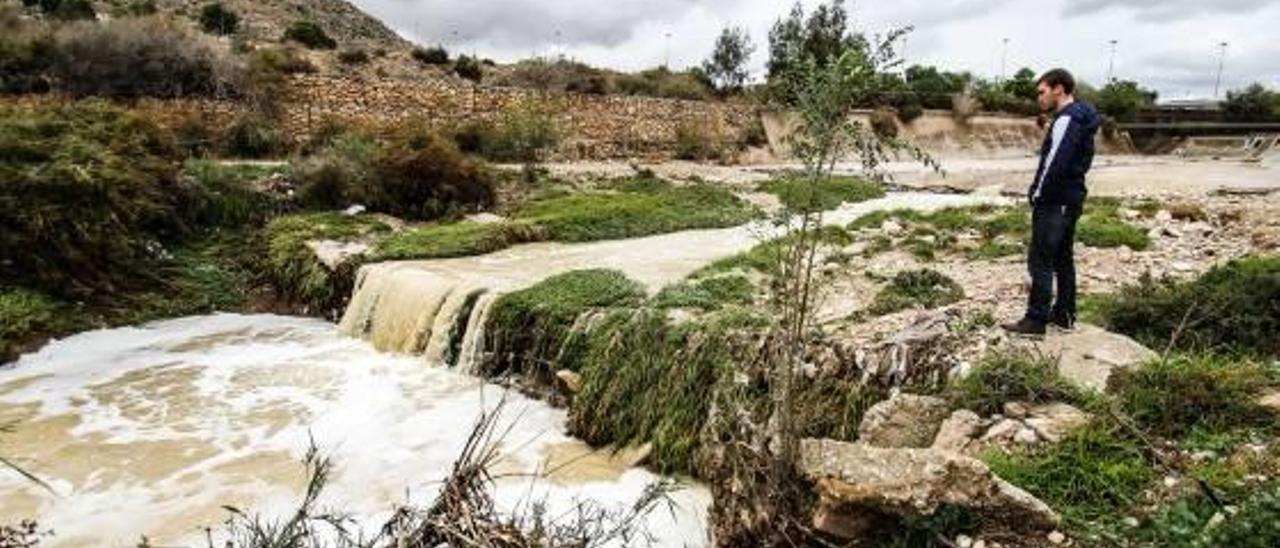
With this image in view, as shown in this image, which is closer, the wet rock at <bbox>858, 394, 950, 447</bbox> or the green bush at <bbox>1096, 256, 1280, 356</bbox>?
the wet rock at <bbox>858, 394, 950, 447</bbox>

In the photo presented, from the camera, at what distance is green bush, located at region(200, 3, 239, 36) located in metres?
34.7

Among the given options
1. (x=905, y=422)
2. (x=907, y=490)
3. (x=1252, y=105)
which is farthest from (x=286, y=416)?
(x=1252, y=105)

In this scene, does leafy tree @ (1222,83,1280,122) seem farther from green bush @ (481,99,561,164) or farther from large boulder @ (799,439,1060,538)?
large boulder @ (799,439,1060,538)

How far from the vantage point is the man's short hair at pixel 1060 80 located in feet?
19.2

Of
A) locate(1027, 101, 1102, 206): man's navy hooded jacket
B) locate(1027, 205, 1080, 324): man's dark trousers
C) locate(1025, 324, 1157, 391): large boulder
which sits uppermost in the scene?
locate(1027, 101, 1102, 206): man's navy hooded jacket

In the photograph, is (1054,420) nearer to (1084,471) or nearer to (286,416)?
(1084,471)

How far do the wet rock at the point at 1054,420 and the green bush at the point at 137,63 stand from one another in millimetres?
19542

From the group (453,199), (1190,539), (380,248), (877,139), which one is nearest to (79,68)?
(453,199)

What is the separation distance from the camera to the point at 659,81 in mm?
33719

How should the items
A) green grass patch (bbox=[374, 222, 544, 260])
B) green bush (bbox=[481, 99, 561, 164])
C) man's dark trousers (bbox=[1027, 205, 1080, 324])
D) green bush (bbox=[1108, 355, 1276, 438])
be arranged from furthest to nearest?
green bush (bbox=[481, 99, 561, 164]) → green grass patch (bbox=[374, 222, 544, 260]) → man's dark trousers (bbox=[1027, 205, 1080, 324]) → green bush (bbox=[1108, 355, 1276, 438])

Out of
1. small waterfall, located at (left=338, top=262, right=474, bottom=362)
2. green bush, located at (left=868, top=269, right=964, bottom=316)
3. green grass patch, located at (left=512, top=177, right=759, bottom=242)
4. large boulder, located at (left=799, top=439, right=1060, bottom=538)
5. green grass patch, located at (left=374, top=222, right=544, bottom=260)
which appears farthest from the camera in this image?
green grass patch, located at (left=512, top=177, right=759, bottom=242)

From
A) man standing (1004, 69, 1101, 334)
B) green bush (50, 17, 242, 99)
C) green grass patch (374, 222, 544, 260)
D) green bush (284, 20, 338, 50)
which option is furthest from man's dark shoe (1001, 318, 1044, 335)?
green bush (284, 20, 338, 50)

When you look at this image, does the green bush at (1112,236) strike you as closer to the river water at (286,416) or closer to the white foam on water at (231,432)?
the river water at (286,416)

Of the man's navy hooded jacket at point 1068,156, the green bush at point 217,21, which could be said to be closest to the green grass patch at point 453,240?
the man's navy hooded jacket at point 1068,156
